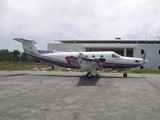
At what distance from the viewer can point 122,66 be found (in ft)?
53.5

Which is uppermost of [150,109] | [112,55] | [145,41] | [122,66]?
[145,41]

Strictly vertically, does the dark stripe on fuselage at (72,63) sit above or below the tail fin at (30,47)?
below

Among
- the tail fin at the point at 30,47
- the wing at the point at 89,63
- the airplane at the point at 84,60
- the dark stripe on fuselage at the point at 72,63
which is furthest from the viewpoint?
the tail fin at the point at 30,47

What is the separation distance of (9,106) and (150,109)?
515cm

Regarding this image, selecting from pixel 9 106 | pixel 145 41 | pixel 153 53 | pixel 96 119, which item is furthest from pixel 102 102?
pixel 145 41

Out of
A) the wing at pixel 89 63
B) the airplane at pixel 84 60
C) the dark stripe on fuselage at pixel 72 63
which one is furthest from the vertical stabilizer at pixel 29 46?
the wing at pixel 89 63

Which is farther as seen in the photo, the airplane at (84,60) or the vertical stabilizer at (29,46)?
the vertical stabilizer at (29,46)

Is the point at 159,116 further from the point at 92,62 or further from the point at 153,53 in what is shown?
the point at 153,53

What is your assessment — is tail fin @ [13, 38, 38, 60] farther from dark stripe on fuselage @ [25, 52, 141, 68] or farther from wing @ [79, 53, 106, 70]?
wing @ [79, 53, 106, 70]

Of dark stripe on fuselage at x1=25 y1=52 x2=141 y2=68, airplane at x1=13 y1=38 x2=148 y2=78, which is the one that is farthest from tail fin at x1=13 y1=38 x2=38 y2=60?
dark stripe on fuselage at x1=25 y1=52 x2=141 y2=68

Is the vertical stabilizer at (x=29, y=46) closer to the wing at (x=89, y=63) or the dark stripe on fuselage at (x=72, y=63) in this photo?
the dark stripe on fuselage at (x=72, y=63)

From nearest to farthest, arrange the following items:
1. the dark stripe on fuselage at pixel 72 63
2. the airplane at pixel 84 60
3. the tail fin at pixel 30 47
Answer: the airplane at pixel 84 60, the dark stripe on fuselage at pixel 72 63, the tail fin at pixel 30 47

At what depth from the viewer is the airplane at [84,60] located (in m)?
15.1

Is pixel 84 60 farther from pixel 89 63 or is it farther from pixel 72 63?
pixel 72 63
